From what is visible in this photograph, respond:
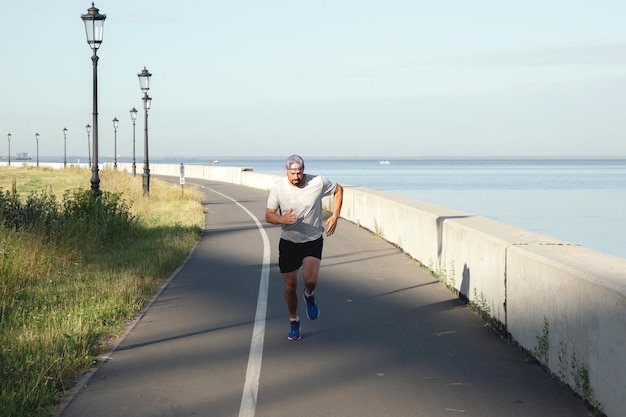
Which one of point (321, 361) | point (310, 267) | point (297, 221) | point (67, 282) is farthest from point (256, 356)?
point (67, 282)

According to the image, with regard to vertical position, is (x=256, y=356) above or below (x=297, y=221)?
below

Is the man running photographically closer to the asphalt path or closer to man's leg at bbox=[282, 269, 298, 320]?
man's leg at bbox=[282, 269, 298, 320]

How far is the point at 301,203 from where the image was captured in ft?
30.8

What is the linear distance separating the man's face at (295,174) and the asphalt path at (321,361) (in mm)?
1674

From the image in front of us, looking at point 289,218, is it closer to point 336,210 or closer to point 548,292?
point 336,210

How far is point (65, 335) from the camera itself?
9.15 meters

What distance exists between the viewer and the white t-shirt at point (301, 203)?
9.39 m

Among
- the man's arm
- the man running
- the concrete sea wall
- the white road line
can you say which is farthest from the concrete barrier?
the white road line

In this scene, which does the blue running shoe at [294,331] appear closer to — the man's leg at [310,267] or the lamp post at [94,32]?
the man's leg at [310,267]

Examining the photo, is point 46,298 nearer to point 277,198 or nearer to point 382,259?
point 277,198

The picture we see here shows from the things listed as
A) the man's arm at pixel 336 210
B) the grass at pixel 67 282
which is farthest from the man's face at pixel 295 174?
the grass at pixel 67 282

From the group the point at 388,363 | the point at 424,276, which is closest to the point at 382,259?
the point at 424,276

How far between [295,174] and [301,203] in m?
0.32

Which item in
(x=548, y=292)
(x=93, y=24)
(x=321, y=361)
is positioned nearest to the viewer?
(x=548, y=292)
